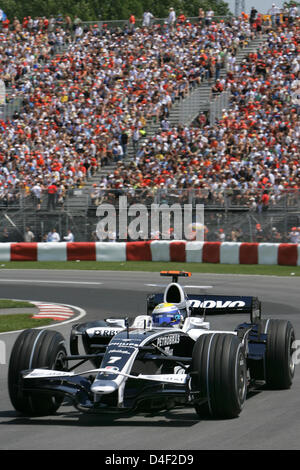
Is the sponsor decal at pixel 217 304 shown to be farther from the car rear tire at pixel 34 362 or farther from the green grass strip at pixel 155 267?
the green grass strip at pixel 155 267

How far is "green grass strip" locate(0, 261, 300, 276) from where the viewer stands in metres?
25.4

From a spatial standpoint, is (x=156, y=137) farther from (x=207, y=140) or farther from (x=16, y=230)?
(x=16, y=230)

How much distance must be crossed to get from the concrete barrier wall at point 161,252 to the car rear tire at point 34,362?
61.5 feet

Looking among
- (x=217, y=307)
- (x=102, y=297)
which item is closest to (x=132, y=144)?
(x=102, y=297)

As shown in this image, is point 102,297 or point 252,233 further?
point 252,233

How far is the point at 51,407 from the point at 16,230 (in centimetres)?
2271

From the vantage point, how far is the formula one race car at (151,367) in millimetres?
7852

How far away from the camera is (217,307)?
35.1 ft

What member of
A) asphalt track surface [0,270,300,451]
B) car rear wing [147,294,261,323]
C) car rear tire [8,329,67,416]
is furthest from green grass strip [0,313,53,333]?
car rear tire [8,329,67,416]

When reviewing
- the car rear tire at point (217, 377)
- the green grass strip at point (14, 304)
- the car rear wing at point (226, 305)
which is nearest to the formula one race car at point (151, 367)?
the car rear tire at point (217, 377)

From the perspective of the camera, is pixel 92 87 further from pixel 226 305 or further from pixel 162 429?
pixel 162 429

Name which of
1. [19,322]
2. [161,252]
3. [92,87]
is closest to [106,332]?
[19,322]

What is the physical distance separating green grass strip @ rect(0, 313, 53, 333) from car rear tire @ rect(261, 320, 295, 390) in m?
6.13

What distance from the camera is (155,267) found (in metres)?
26.5
